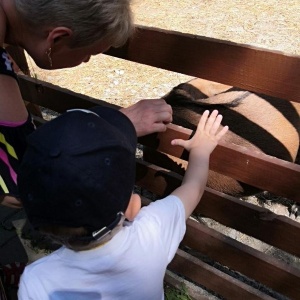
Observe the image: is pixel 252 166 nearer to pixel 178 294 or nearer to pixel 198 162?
pixel 198 162

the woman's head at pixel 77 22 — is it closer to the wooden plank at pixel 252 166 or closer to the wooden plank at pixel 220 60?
the wooden plank at pixel 220 60

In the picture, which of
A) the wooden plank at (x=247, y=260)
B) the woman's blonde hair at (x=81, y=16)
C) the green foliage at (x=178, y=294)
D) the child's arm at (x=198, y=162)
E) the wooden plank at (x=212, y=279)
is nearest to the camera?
the woman's blonde hair at (x=81, y=16)

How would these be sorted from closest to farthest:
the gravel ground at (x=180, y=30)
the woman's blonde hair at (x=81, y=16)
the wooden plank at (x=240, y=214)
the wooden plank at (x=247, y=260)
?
1. the woman's blonde hair at (x=81, y=16)
2. the wooden plank at (x=240, y=214)
3. the wooden plank at (x=247, y=260)
4. the gravel ground at (x=180, y=30)

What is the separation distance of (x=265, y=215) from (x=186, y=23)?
3.73 metres

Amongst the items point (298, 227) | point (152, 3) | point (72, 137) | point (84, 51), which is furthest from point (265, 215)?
point (152, 3)

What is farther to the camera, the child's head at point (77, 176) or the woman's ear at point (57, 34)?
the woman's ear at point (57, 34)

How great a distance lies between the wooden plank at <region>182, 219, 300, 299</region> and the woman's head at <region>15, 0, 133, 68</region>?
1.19 m

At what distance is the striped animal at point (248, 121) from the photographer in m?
2.81

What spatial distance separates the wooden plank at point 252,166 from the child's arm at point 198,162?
0.62 ft

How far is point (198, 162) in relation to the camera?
1.67 meters

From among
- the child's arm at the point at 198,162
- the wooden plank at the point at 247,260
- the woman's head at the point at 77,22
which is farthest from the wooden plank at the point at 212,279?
the woman's head at the point at 77,22

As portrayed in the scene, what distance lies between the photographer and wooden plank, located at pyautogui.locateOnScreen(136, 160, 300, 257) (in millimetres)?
2064

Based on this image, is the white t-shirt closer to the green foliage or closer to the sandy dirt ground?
the green foliage

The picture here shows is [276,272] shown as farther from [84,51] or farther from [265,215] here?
[84,51]
